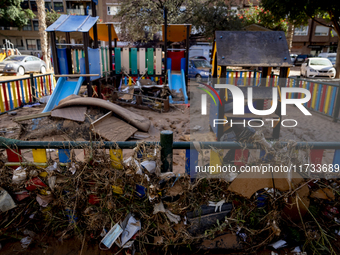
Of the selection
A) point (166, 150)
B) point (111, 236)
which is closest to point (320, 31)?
point (166, 150)

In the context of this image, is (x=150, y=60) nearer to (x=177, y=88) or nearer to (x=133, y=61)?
(x=133, y=61)

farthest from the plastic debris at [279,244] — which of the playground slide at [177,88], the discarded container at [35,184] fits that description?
the playground slide at [177,88]

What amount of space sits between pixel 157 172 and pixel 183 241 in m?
0.67

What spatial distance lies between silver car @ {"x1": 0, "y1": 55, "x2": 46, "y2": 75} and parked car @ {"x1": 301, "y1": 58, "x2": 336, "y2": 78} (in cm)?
2035

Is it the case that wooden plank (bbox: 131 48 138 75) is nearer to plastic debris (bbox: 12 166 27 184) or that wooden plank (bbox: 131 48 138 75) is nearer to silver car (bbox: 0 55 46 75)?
plastic debris (bbox: 12 166 27 184)

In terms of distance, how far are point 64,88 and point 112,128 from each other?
3.68 m

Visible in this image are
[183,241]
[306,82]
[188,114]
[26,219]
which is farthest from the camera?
[306,82]

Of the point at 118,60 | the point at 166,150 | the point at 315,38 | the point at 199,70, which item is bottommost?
the point at 166,150

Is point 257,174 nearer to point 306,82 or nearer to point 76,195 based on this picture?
point 76,195

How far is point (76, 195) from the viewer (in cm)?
241

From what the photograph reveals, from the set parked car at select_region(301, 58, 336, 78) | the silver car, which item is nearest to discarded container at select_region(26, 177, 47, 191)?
the silver car

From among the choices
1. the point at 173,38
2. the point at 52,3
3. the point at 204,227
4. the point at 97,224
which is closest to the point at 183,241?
the point at 204,227

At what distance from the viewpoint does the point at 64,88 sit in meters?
7.67

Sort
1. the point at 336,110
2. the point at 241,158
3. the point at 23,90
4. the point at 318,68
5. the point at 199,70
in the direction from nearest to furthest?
the point at 241,158 → the point at 336,110 → the point at 23,90 → the point at 199,70 → the point at 318,68
